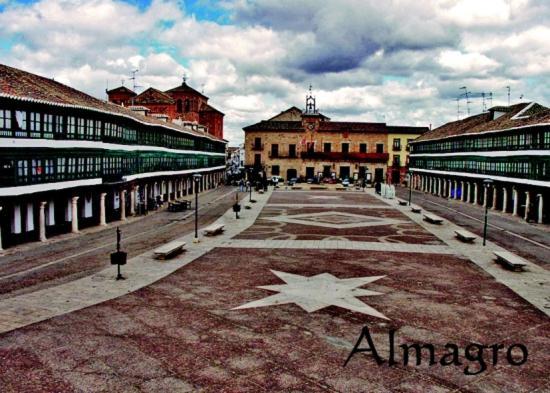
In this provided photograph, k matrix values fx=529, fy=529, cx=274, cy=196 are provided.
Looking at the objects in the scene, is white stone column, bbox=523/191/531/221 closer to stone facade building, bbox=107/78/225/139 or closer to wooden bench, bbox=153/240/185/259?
wooden bench, bbox=153/240/185/259

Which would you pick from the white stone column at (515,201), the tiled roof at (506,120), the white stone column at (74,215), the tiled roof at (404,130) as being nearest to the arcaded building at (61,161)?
the white stone column at (74,215)

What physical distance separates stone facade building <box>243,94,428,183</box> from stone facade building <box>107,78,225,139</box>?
42.4ft

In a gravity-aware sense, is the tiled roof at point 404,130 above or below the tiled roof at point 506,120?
above

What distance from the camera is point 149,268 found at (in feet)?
72.5

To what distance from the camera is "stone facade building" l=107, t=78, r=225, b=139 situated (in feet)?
323

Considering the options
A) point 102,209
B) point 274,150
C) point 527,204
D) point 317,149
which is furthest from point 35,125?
point 317,149

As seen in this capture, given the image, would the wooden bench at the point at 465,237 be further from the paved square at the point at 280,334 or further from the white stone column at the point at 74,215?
the white stone column at the point at 74,215

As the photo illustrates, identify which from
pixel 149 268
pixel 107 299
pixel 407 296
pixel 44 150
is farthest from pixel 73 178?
pixel 407 296

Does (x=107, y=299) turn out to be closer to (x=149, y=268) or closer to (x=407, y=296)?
(x=149, y=268)

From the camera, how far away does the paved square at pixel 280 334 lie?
11.2m

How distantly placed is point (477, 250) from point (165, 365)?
67.5ft

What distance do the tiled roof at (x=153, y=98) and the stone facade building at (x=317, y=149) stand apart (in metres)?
15.9

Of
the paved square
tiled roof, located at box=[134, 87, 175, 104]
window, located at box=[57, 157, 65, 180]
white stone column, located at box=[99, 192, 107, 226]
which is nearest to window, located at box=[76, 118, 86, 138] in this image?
window, located at box=[57, 157, 65, 180]

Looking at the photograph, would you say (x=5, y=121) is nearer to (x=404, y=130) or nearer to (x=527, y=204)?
(x=527, y=204)
